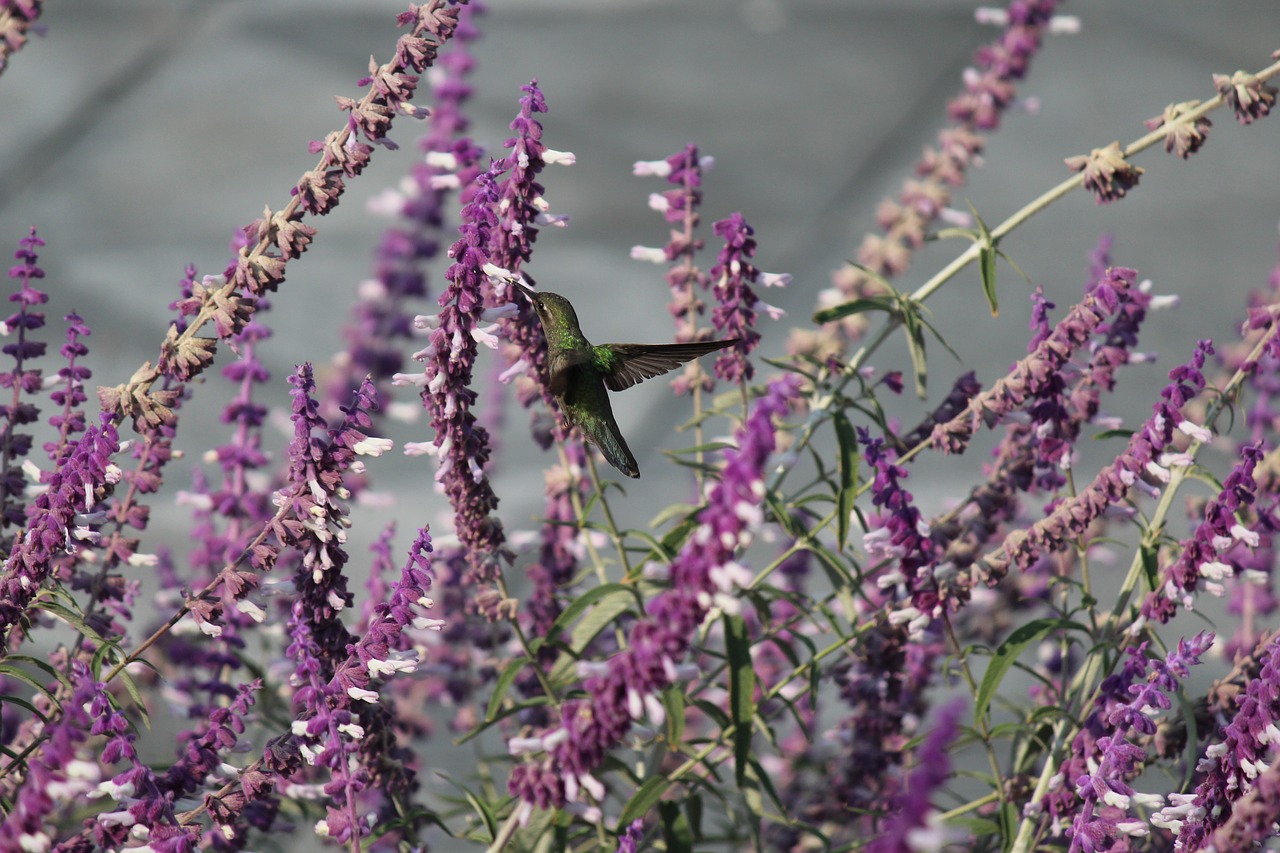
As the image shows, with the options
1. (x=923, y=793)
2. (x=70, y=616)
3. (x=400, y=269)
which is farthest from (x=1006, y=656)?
(x=400, y=269)

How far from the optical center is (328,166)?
5.39ft

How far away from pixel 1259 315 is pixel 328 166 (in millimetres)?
1406

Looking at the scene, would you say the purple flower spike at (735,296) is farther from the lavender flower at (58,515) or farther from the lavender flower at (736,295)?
the lavender flower at (58,515)

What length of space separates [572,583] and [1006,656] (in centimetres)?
77

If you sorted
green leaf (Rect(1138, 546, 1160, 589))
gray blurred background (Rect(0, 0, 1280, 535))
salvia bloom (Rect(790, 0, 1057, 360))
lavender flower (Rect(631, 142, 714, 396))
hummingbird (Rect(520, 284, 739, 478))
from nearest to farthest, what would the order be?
green leaf (Rect(1138, 546, 1160, 589)), hummingbird (Rect(520, 284, 739, 478)), lavender flower (Rect(631, 142, 714, 396)), salvia bloom (Rect(790, 0, 1057, 360)), gray blurred background (Rect(0, 0, 1280, 535))

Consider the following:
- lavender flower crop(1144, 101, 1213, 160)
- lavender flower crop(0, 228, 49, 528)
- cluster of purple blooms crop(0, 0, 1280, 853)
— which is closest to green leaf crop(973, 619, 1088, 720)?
cluster of purple blooms crop(0, 0, 1280, 853)

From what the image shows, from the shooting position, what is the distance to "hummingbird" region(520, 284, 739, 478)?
2.07 m

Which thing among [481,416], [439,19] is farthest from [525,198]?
[481,416]

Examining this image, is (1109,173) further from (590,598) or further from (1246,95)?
(590,598)

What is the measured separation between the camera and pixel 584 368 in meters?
2.16

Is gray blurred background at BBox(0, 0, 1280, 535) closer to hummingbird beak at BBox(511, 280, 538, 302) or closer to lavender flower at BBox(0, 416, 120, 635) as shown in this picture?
hummingbird beak at BBox(511, 280, 538, 302)

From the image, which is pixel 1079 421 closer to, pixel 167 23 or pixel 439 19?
pixel 439 19

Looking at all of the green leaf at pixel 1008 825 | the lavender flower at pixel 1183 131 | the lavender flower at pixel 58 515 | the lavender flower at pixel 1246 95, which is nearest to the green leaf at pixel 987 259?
the lavender flower at pixel 1183 131

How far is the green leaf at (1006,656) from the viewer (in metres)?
1.85
